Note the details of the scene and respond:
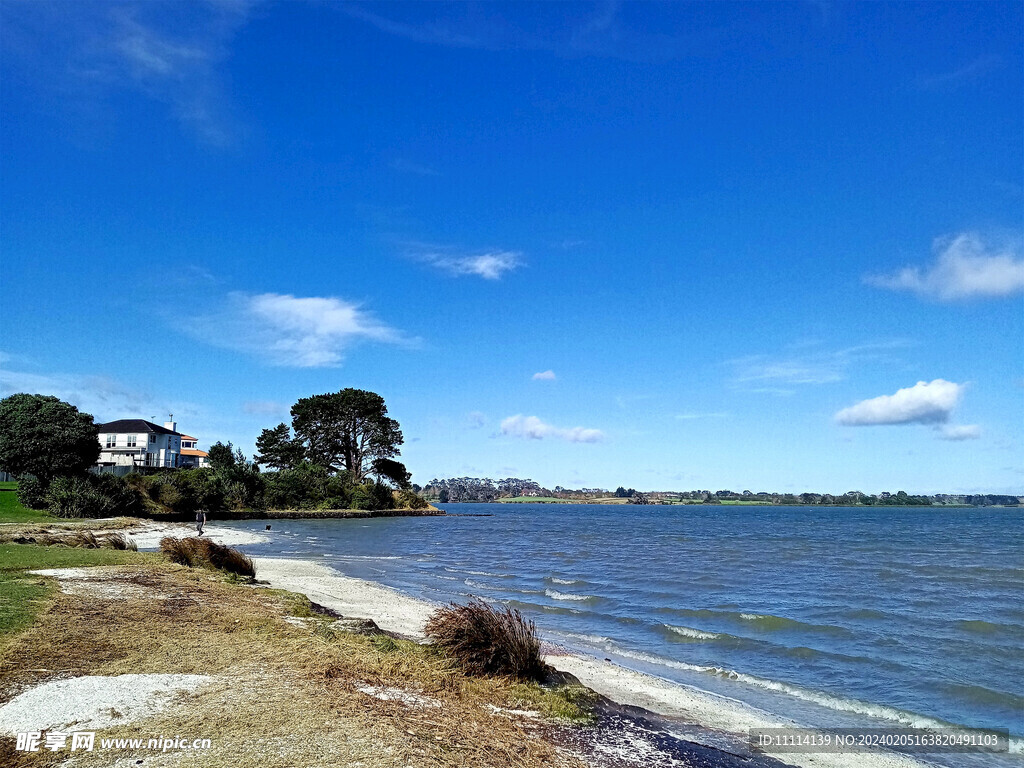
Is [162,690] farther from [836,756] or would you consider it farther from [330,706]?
[836,756]

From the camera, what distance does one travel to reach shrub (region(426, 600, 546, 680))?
9.20 metres

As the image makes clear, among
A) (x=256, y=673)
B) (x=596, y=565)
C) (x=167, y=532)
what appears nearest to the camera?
(x=256, y=673)

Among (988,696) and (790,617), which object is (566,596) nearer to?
(790,617)

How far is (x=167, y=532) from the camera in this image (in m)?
38.6

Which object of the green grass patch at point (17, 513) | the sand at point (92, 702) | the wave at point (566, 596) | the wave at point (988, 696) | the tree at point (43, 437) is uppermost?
the tree at point (43, 437)

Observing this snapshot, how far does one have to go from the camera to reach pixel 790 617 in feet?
59.7

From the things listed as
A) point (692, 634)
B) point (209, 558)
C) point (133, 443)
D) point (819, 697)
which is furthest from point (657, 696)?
point (133, 443)

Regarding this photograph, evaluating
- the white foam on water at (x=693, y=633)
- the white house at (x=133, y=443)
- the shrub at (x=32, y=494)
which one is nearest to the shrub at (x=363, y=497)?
the white house at (x=133, y=443)

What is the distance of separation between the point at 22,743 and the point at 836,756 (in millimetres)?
8817

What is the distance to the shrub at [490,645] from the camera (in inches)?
362

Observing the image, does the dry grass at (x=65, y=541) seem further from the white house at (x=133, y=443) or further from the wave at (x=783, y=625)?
the white house at (x=133, y=443)

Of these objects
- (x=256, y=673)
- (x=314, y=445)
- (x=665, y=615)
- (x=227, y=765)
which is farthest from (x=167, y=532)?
(x=314, y=445)

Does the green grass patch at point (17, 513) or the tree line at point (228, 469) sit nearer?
the green grass patch at point (17, 513)

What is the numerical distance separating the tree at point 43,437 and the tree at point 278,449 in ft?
158
